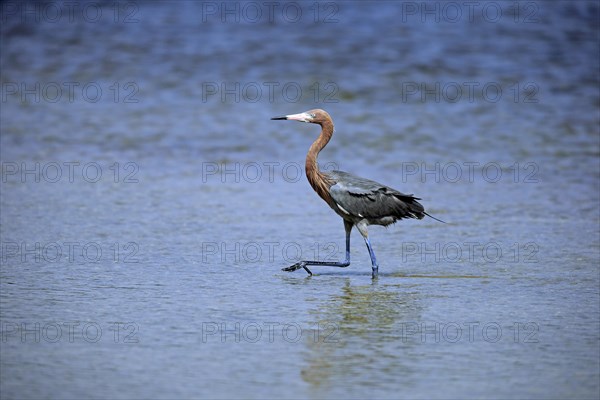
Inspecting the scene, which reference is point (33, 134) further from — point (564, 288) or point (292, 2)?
point (292, 2)

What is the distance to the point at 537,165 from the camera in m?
14.0

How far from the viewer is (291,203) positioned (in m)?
11.9

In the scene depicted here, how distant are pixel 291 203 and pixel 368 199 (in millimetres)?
2787

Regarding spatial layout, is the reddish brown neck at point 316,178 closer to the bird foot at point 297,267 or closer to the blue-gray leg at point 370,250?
the blue-gray leg at point 370,250

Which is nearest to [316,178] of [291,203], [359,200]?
[359,200]

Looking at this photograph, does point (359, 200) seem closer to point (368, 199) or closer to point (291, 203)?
point (368, 199)

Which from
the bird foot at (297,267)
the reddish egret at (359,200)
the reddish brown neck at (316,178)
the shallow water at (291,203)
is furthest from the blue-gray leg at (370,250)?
the bird foot at (297,267)

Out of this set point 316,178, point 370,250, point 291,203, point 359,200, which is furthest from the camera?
point 291,203

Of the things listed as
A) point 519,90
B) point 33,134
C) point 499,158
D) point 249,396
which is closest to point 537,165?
point 499,158

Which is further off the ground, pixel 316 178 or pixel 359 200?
pixel 316 178

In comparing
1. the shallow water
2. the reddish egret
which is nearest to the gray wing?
the reddish egret

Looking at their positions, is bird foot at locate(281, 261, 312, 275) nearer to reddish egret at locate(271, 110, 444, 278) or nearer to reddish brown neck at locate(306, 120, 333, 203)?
reddish egret at locate(271, 110, 444, 278)

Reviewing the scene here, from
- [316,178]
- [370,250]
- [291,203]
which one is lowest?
[370,250]

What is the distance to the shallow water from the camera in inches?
258
